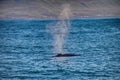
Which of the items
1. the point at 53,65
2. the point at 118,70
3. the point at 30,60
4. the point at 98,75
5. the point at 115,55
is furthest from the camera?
the point at 115,55

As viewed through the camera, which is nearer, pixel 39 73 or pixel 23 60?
pixel 39 73

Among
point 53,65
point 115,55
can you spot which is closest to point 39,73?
point 53,65

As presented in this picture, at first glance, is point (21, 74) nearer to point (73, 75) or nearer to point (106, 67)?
point (73, 75)

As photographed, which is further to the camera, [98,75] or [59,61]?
[59,61]

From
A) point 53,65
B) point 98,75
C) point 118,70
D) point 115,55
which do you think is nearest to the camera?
point 98,75

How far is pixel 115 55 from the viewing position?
308 feet

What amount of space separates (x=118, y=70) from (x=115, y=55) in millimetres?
23686

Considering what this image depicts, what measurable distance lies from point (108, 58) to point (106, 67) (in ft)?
44.8

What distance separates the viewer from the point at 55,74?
6688 centimetres

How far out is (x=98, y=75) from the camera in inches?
2586

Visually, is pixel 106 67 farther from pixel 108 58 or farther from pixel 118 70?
pixel 108 58

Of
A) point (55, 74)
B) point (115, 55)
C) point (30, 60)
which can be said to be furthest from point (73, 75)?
point (115, 55)

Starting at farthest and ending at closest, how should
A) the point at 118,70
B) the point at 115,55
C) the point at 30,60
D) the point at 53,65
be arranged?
the point at 115,55
the point at 30,60
the point at 53,65
the point at 118,70

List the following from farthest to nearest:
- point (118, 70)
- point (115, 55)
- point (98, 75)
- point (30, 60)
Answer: point (115, 55) → point (30, 60) → point (118, 70) → point (98, 75)
